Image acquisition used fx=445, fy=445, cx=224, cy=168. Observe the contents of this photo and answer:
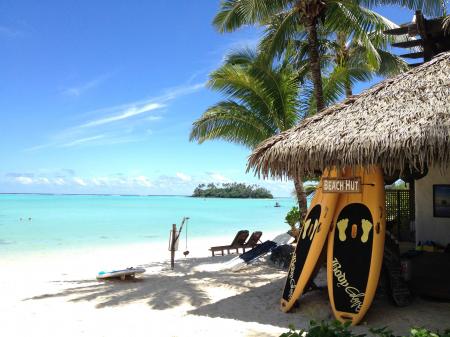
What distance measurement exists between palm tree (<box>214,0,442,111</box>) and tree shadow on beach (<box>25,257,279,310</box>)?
12.8 feet

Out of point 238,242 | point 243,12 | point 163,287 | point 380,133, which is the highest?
point 243,12

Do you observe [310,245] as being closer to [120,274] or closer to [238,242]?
[120,274]

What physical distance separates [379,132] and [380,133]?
0.10ft

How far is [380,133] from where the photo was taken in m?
4.94

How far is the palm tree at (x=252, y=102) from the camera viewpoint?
34.3ft

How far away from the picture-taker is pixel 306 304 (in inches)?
229

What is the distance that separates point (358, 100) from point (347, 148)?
1211 mm

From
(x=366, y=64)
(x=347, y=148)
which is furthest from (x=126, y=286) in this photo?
(x=366, y=64)

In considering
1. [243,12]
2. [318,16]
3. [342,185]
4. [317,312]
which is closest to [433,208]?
[342,185]

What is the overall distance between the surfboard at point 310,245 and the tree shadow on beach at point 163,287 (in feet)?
4.66

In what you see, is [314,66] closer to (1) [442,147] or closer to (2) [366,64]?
(2) [366,64]

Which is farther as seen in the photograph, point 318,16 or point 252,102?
point 252,102

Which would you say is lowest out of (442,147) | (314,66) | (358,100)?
(442,147)

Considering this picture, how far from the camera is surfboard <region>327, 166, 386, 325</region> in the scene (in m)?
5.11
